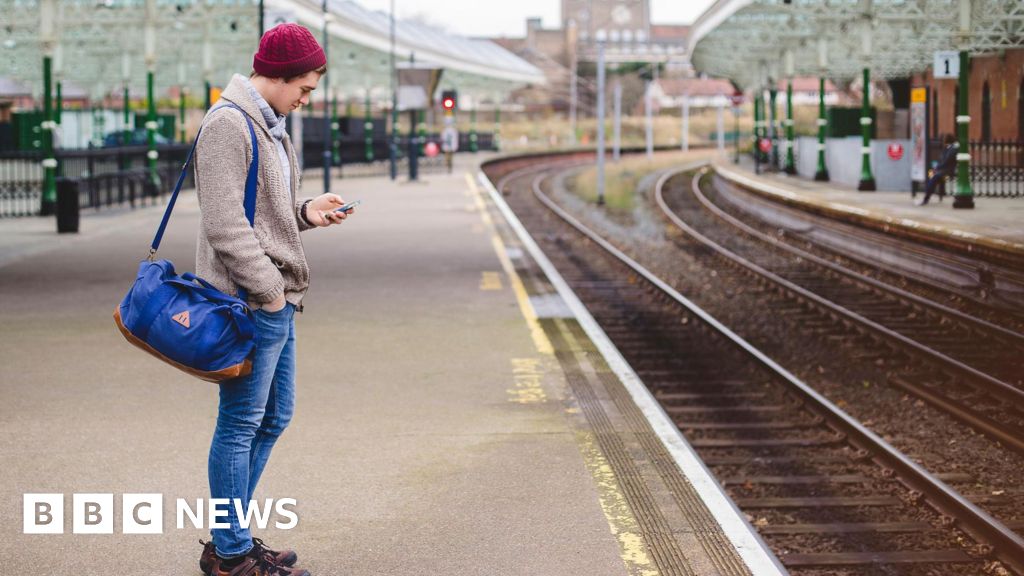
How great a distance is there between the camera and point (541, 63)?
138125 mm

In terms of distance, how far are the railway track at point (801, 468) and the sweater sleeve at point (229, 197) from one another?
324 centimetres

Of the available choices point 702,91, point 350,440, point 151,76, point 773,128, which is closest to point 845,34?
point 773,128

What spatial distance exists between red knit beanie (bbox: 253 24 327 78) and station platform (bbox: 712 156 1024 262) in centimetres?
1307

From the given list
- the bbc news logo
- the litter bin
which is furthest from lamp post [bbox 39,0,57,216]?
the bbc news logo


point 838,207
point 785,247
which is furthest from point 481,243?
point 838,207

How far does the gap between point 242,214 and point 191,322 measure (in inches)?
15.1

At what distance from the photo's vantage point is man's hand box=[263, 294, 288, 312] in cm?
468

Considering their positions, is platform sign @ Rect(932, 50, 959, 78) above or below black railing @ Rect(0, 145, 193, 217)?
above

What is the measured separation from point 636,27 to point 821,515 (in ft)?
518

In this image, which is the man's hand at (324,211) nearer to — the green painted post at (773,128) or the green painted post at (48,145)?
the green painted post at (48,145)

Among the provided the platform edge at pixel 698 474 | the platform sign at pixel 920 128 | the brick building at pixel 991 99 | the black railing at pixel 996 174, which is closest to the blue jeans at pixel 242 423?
the platform edge at pixel 698 474

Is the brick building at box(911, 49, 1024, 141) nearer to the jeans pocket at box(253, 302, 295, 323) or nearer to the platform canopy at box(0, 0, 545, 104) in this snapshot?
the platform canopy at box(0, 0, 545, 104)

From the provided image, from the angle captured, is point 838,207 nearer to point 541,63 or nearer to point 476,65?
point 476,65

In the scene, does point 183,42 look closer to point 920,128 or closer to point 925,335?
point 920,128
